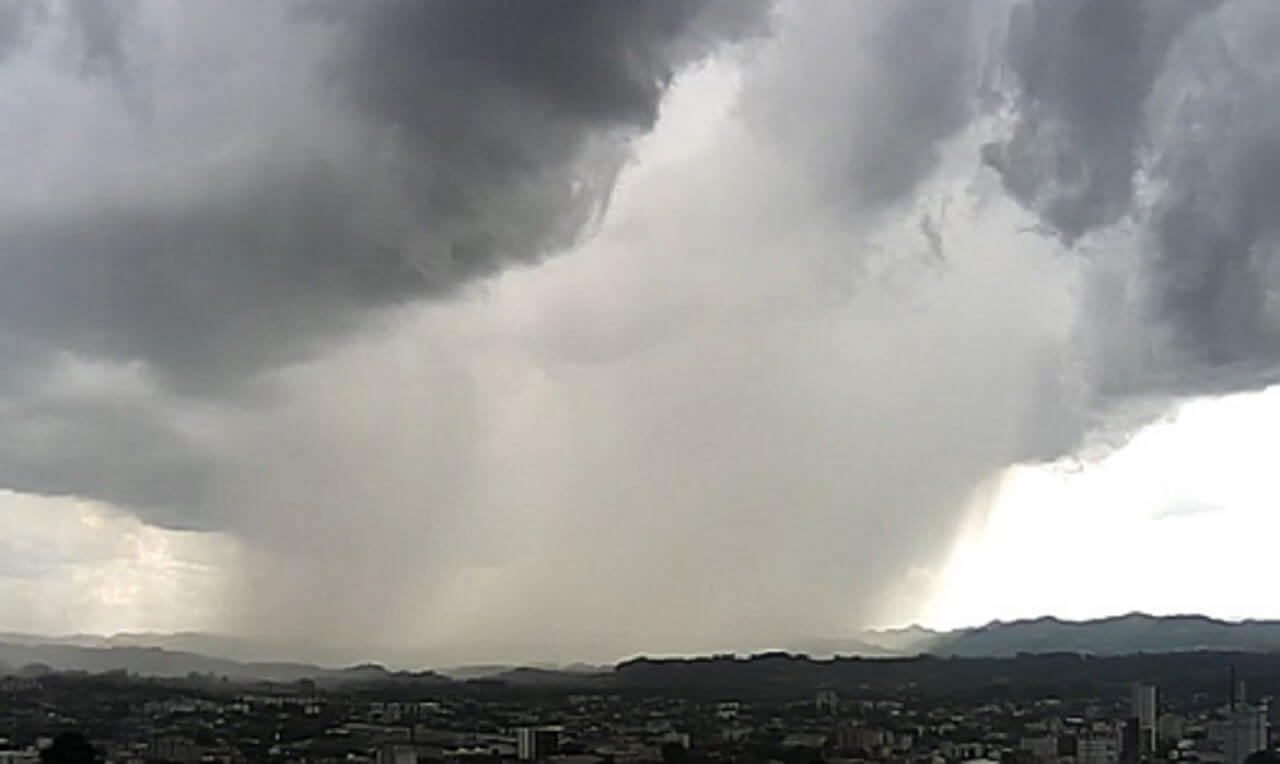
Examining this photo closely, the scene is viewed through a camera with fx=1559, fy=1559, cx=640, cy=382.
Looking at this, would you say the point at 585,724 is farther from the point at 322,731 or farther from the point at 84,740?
the point at 84,740

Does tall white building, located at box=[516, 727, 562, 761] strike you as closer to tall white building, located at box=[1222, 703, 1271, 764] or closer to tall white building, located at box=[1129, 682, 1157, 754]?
tall white building, located at box=[1129, 682, 1157, 754]

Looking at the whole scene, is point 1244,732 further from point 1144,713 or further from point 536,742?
point 536,742

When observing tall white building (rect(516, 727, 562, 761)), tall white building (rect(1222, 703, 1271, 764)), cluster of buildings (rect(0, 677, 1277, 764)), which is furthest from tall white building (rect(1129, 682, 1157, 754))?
tall white building (rect(516, 727, 562, 761))

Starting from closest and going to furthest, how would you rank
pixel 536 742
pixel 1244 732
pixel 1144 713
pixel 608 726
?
pixel 536 742 → pixel 1244 732 → pixel 608 726 → pixel 1144 713

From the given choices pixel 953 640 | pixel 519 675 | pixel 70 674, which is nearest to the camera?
pixel 70 674

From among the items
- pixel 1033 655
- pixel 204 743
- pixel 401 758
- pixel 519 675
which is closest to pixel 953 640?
pixel 1033 655

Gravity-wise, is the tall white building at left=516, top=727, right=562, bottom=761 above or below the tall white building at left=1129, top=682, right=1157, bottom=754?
below

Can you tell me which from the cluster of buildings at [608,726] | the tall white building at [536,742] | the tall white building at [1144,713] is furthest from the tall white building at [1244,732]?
the tall white building at [536,742]

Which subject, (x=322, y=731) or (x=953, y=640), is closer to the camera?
(x=322, y=731)

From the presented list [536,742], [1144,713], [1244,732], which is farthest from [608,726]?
[1244,732]
